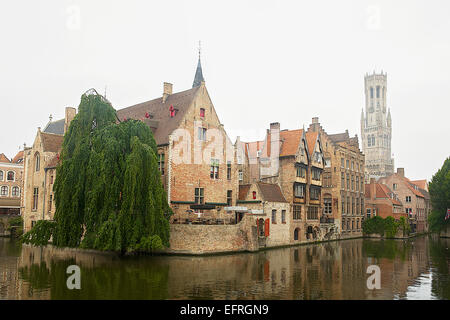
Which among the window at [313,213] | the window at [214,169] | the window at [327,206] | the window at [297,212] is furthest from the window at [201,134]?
the window at [327,206]

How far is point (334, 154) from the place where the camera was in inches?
2315

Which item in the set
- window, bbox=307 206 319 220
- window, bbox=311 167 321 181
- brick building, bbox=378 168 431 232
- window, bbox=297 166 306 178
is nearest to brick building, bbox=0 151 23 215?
window, bbox=297 166 306 178

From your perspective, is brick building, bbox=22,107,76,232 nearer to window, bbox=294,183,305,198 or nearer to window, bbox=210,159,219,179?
window, bbox=210,159,219,179

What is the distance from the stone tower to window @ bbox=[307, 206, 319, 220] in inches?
3889

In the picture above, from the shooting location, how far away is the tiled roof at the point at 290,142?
156 ft

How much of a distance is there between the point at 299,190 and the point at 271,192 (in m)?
6.06

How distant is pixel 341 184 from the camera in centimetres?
5856

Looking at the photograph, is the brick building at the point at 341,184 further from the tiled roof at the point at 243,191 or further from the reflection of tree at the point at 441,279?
the reflection of tree at the point at 441,279

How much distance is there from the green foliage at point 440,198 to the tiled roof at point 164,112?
1636 inches

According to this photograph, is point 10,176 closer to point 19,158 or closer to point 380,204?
point 19,158

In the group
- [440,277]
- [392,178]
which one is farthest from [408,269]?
[392,178]

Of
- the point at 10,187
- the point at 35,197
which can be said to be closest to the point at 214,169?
the point at 35,197

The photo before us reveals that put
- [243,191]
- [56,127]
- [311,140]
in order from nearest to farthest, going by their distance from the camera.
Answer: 1. [243,191]
2. [311,140]
3. [56,127]

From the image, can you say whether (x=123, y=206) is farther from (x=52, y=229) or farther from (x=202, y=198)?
(x=202, y=198)
